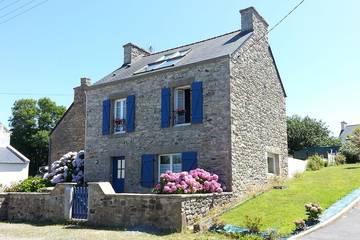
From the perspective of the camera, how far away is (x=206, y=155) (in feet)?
49.4

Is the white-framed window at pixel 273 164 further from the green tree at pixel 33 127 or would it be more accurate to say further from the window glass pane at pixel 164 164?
the green tree at pixel 33 127

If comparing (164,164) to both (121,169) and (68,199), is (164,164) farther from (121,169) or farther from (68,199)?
(68,199)

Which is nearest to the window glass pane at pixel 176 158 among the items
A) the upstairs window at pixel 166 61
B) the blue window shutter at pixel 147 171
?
the blue window shutter at pixel 147 171

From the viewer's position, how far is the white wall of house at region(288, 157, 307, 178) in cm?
2031

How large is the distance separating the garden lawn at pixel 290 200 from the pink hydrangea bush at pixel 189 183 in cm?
115

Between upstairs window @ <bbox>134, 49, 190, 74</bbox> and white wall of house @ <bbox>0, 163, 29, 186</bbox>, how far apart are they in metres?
16.9

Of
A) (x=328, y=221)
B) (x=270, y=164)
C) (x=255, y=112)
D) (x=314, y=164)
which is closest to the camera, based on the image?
(x=328, y=221)

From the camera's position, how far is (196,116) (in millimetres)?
15586

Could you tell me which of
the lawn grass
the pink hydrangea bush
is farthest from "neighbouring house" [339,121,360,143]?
the lawn grass

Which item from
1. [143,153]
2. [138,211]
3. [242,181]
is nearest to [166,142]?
[143,153]

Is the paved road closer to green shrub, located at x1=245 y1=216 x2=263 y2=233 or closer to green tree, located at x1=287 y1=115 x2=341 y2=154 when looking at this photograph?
green shrub, located at x1=245 y1=216 x2=263 y2=233

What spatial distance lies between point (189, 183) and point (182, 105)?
15.2 feet

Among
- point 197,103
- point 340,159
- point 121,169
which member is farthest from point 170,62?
point 340,159

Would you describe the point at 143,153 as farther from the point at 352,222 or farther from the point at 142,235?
the point at 352,222
